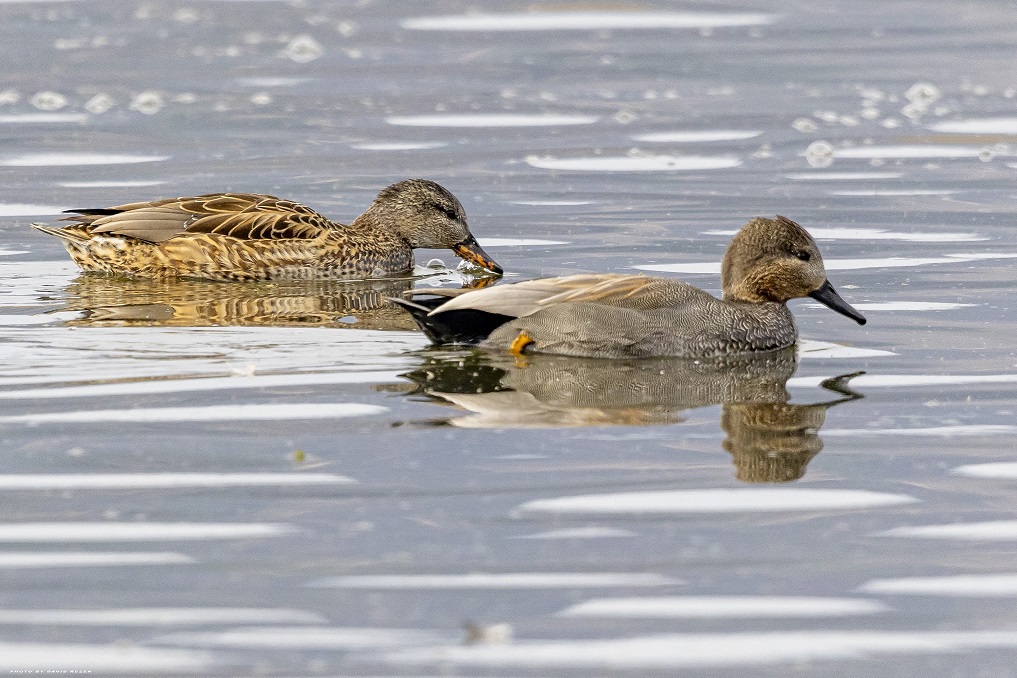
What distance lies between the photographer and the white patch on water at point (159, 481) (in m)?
6.55

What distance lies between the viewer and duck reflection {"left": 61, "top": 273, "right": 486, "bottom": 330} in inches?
405

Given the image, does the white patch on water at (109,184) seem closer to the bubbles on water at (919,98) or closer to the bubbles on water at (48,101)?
the bubbles on water at (48,101)

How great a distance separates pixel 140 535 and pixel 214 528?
0.83ft

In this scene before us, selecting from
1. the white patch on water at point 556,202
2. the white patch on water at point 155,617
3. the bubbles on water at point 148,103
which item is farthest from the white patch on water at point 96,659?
the bubbles on water at point 148,103

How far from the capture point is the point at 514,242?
13.2m

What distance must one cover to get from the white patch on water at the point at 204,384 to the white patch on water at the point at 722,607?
3322mm

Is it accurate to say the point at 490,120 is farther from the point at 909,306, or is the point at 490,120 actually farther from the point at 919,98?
the point at 909,306

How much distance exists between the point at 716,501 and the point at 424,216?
22.8 feet

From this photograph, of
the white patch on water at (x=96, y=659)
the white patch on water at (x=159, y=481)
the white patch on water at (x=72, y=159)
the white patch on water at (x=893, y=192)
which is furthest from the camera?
the white patch on water at (x=72, y=159)

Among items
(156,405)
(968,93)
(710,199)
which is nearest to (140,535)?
(156,405)

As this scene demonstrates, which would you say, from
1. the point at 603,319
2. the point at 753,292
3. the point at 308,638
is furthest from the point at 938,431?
the point at 308,638

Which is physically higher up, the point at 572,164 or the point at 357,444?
the point at 572,164

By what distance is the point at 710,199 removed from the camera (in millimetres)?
14477

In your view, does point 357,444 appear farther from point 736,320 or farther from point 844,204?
point 844,204
